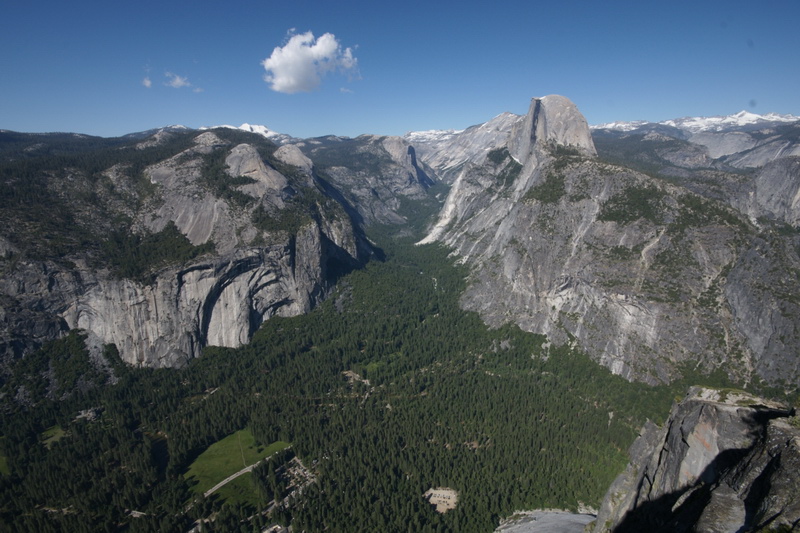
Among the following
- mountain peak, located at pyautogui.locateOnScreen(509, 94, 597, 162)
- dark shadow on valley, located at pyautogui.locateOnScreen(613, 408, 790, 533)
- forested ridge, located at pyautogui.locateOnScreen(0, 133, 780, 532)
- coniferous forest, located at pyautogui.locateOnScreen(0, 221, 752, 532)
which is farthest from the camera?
mountain peak, located at pyautogui.locateOnScreen(509, 94, 597, 162)

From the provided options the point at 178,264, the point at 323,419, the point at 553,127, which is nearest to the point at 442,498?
A: the point at 323,419

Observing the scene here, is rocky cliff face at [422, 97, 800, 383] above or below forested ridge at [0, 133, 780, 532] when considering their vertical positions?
above

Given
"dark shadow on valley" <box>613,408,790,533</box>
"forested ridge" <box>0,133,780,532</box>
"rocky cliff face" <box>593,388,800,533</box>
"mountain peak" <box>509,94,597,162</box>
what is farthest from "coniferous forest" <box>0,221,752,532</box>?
"mountain peak" <box>509,94,597,162</box>

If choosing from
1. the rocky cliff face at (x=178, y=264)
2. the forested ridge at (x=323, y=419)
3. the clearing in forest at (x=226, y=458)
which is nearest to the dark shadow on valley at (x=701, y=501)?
the forested ridge at (x=323, y=419)

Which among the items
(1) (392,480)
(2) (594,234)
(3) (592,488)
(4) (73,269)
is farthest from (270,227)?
(3) (592,488)

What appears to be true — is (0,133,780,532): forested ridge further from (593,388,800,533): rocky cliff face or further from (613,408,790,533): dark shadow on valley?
(613,408,790,533): dark shadow on valley

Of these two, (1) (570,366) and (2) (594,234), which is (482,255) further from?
(1) (570,366)

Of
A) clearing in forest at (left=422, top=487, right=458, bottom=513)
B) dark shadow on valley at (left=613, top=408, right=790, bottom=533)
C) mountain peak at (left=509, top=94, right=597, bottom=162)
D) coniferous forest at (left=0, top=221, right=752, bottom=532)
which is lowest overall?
clearing in forest at (left=422, top=487, right=458, bottom=513)

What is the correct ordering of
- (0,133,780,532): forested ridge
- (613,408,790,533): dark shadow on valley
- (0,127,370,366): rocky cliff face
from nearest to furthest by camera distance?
(613,408,790,533): dark shadow on valley
(0,133,780,532): forested ridge
(0,127,370,366): rocky cliff face

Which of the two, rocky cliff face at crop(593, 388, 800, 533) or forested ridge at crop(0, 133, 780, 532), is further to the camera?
forested ridge at crop(0, 133, 780, 532)
